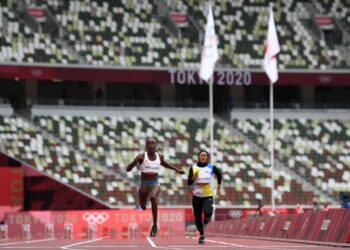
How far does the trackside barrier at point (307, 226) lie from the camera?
75.4 ft

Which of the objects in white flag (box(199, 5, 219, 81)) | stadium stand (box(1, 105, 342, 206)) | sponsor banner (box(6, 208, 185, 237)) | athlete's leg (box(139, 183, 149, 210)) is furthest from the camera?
stadium stand (box(1, 105, 342, 206))

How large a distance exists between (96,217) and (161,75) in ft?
55.7

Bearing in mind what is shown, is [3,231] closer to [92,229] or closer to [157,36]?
[92,229]

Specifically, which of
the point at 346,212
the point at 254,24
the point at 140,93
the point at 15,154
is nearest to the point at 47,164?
the point at 15,154

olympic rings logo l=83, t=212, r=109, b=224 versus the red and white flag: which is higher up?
the red and white flag

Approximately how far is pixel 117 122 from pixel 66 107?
3.09 metres

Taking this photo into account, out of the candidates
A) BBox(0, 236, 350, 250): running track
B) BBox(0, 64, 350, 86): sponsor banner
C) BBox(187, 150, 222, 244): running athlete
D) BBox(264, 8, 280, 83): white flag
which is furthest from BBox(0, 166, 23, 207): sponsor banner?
BBox(187, 150, 222, 244): running athlete

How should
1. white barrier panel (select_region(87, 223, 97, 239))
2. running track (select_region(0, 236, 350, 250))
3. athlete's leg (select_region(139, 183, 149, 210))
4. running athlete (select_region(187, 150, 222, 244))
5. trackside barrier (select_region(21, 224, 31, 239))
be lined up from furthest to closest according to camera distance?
white barrier panel (select_region(87, 223, 97, 239)) → trackside barrier (select_region(21, 224, 31, 239)) → running athlete (select_region(187, 150, 222, 244)) → athlete's leg (select_region(139, 183, 149, 210)) → running track (select_region(0, 236, 350, 250))

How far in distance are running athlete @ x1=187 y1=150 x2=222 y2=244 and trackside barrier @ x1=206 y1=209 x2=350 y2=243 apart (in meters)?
2.58

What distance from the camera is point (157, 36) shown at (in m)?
67.1

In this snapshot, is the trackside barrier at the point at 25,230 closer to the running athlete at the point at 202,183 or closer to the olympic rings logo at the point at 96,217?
the olympic rings logo at the point at 96,217

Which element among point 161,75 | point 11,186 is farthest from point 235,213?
point 161,75

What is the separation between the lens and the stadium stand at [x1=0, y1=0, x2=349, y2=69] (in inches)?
2539

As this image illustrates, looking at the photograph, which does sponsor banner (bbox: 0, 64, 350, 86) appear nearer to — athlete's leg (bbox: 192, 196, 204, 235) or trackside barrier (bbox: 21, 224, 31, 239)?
trackside barrier (bbox: 21, 224, 31, 239)
